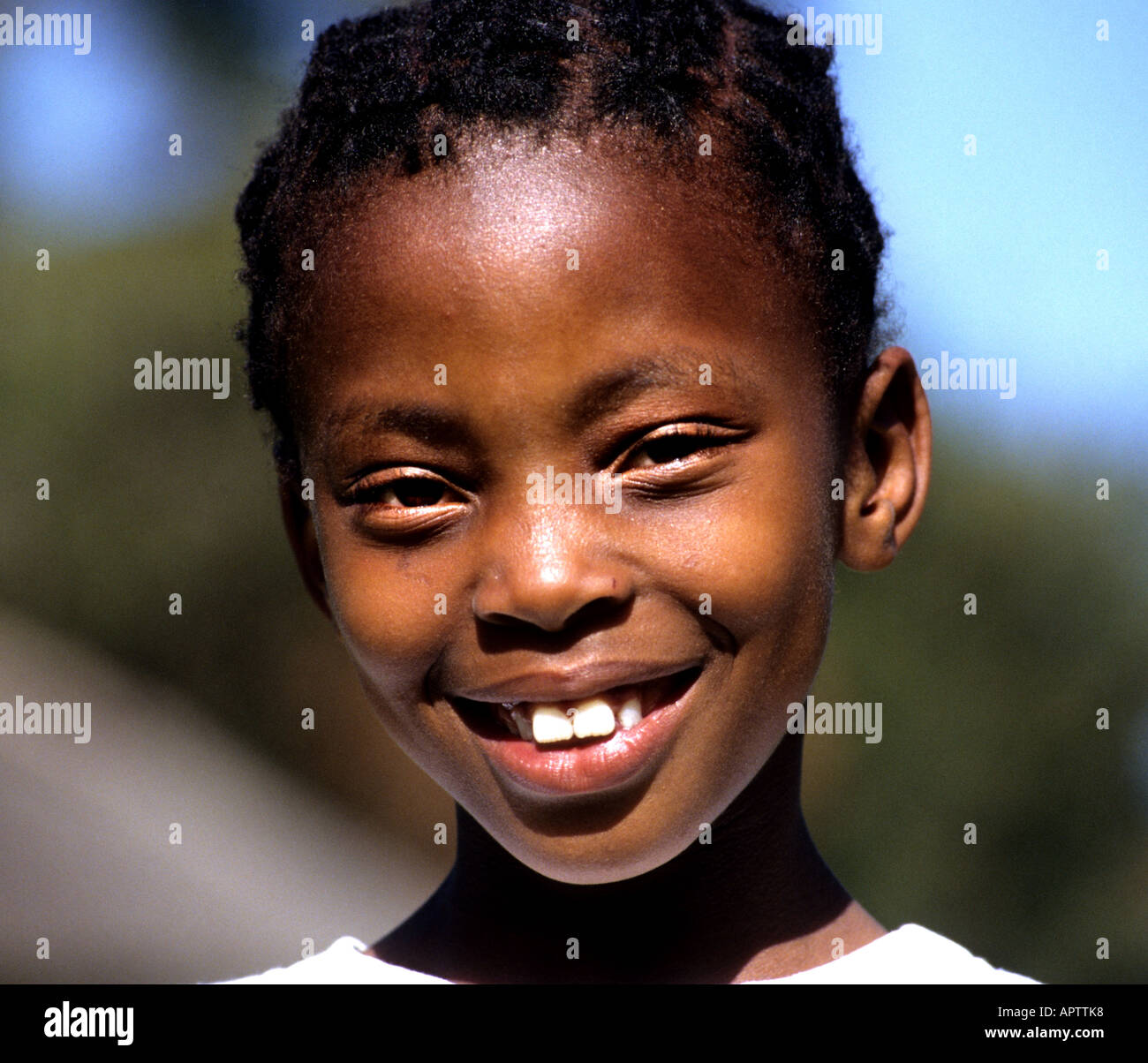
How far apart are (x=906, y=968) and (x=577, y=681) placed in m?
0.77

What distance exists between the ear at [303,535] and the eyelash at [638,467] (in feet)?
1.07

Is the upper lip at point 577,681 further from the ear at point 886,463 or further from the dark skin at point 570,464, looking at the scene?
the ear at point 886,463

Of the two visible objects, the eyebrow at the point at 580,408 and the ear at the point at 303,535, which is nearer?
the eyebrow at the point at 580,408

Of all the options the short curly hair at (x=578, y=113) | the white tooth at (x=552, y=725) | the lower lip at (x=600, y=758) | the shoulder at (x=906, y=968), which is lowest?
the shoulder at (x=906, y=968)

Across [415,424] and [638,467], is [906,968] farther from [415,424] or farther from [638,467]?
[415,424]

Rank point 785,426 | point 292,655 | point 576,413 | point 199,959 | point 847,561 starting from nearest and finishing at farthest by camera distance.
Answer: point 576,413 < point 785,426 < point 847,561 < point 199,959 < point 292,655

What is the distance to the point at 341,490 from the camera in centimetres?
190

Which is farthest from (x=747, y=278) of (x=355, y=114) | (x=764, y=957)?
(x=764, y=957)

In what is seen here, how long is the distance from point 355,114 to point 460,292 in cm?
41

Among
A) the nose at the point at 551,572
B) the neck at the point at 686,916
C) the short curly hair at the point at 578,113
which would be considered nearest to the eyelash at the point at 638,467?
the nose at the point at 551,572

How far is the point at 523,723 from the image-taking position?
185 centimetres

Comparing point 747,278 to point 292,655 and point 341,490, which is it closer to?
point 341,490

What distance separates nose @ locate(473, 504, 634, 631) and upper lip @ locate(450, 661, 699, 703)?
71mm

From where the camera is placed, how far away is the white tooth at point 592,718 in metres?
1.80
